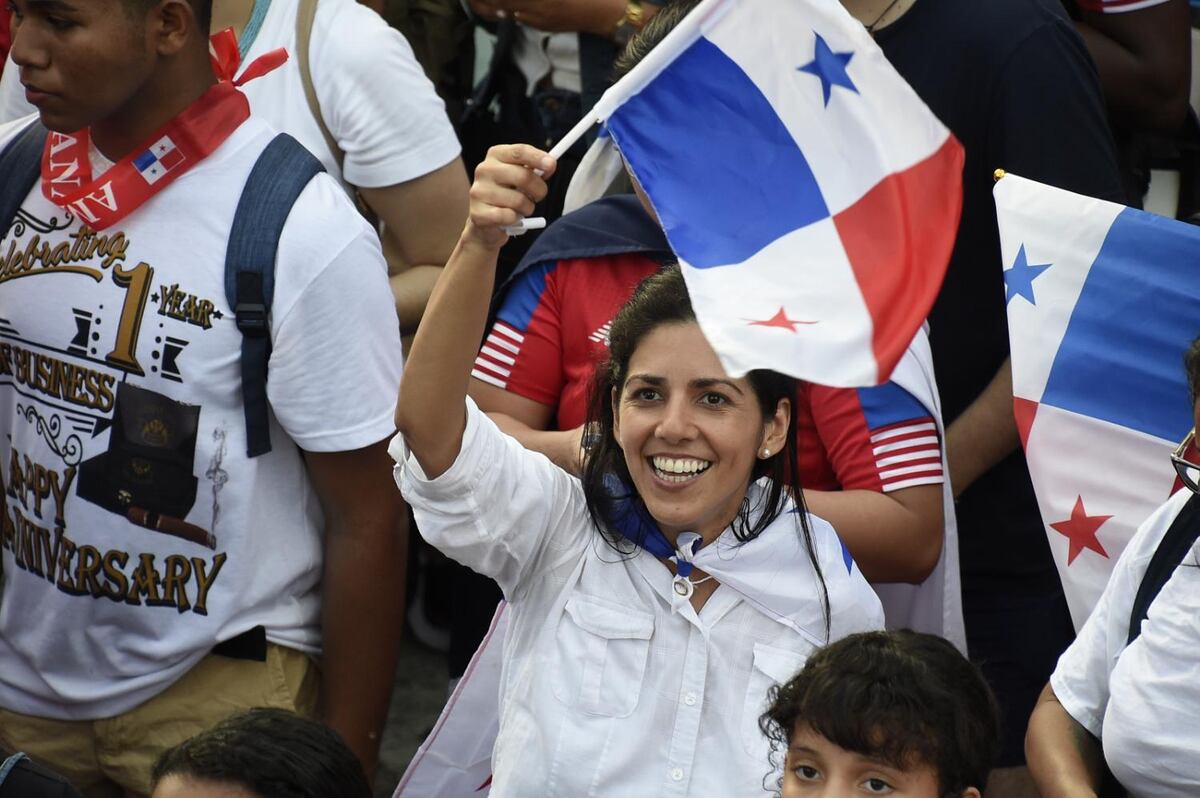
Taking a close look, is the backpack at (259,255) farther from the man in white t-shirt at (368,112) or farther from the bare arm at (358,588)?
the man in white t-shirt at (368,112)

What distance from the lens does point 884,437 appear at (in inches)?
133

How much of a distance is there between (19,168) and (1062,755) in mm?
2295

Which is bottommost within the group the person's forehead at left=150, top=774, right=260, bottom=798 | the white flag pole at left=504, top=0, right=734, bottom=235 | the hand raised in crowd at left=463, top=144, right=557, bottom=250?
the person's forehead at left=150, top=774, right=260, bottom=798

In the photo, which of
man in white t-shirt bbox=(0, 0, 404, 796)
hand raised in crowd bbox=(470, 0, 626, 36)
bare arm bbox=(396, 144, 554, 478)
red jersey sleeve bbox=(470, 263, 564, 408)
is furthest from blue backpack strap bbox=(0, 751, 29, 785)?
hand raised in crowd bbox=(470, 0, 626, 36)

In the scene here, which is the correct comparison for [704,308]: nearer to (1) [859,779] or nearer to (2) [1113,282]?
(1) [859,779]

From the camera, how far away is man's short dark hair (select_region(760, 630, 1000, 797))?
262 centimetres

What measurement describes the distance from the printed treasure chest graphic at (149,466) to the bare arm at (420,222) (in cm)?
81

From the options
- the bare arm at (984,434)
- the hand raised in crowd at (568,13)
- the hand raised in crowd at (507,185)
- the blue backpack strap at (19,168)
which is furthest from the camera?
the hand raised in crowd at (568,13)

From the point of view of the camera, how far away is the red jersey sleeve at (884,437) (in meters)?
3.37

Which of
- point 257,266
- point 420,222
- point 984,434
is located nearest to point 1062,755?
point 984,434

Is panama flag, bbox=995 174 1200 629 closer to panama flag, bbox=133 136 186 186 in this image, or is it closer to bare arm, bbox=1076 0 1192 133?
bare arm, bbox=1076 0 1192 133

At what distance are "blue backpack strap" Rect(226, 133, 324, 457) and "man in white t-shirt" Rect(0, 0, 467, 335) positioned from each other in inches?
22.2

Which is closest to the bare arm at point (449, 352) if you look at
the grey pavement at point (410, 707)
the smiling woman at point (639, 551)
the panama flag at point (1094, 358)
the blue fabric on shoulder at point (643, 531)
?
the smiling woman at point (639, 551)

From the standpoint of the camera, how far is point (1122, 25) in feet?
13.9
